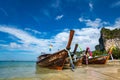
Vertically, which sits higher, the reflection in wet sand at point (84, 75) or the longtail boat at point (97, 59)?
the longtail boat at point (97, 59)

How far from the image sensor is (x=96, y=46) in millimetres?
69562

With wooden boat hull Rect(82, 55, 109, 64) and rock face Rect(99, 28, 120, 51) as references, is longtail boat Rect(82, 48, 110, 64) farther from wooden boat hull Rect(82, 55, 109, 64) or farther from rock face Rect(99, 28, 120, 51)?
rock face Rect(99, 28, 120, 51)

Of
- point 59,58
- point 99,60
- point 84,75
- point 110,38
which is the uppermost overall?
point 110,38

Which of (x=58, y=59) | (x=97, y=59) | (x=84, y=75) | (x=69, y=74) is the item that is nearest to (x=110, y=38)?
(x=97, y=59)

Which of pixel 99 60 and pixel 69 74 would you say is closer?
pixel 69 74

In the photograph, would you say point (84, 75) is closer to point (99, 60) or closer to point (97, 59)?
point (97, 59)

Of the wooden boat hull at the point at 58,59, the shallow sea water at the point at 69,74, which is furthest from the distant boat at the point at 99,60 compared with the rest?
the wooden boat hull at the point at 58,59

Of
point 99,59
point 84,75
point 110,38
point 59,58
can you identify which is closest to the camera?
point 84,75

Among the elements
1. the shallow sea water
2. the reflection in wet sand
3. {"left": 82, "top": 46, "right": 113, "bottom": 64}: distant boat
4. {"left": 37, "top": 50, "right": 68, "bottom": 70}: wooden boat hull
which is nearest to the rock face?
{"left": 82, "top": 46, "right": 113, "bottom": 64}: distant boat

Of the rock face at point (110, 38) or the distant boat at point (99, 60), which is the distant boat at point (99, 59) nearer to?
the distant boat at point (99, 60)

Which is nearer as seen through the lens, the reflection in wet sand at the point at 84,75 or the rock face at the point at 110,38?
the reflection in wet sand at the point at 84,75

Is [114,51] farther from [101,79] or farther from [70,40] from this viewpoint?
[101,79]

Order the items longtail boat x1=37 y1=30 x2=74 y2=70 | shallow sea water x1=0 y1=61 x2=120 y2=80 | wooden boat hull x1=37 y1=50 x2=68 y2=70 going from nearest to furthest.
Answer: shallow sea water x1=0 y1=61 x2=120 y2=80, longtail boat x1=37 y1=30 x2=74 y2=70, wooden boat hull x1=37 y1=50 x2=68 y2=70

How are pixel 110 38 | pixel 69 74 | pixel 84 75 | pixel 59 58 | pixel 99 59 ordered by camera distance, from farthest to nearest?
1. pixel 110 38
2. pixel 99 59
3. pixel 59 58
4. pixel 69 74
5. pixel 84 75
